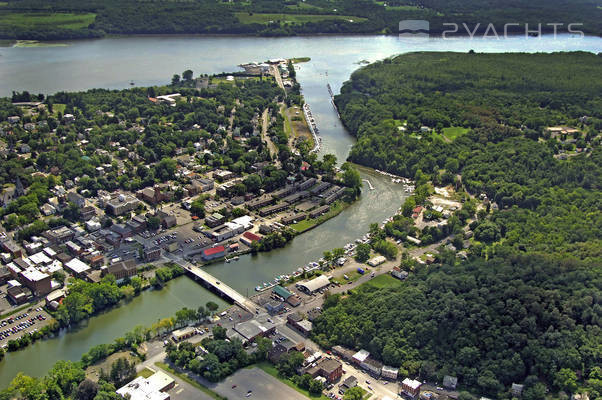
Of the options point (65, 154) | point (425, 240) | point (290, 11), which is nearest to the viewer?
point (425, 240)

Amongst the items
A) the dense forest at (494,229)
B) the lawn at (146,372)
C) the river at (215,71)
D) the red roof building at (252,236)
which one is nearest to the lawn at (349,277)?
the dense forest at (494,229)

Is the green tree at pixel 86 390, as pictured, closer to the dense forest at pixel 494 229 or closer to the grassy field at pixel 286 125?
the dense forest at pixel 494 229

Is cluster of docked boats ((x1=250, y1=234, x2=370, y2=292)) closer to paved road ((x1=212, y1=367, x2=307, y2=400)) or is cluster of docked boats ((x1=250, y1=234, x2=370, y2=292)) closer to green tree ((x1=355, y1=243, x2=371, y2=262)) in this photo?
green tree ((x1=355, y1=243, x2=371, y2=262))

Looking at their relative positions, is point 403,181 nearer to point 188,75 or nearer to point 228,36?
point 188,75

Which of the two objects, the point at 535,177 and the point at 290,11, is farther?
the point at 290,11

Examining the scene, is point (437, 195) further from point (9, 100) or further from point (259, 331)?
point (9, 100)

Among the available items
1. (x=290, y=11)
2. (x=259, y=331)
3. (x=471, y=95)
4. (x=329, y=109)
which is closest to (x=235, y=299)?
(x=259, y=331)

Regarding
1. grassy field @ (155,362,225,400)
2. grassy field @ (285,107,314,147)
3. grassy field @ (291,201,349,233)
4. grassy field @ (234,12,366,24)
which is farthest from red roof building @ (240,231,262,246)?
grassy field @ (234,12,366,24)

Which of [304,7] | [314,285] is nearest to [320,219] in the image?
[314,285]

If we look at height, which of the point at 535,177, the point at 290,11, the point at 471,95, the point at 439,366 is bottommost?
the point at 439,366
